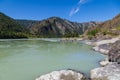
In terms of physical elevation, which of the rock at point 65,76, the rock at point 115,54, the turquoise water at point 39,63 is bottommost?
the turquoise water at point 39,63

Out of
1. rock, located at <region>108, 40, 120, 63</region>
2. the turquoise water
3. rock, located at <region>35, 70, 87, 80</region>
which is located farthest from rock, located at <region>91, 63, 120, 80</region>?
rock, located at <region>108, 40, 120, 63</region>

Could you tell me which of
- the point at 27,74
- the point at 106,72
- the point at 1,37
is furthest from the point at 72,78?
the point at 1,37

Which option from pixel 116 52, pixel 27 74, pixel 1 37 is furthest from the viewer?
pixel 1 37

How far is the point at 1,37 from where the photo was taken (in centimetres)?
14150

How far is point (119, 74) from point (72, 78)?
135 inches

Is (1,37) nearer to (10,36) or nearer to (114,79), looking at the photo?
(10,36)

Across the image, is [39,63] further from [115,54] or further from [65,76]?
[65,76]

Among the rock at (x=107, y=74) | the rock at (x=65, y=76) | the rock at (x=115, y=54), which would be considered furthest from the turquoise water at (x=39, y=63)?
the rock at (x=107, y=74)

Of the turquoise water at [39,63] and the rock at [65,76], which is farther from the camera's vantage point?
the turquoise water at [39,63]

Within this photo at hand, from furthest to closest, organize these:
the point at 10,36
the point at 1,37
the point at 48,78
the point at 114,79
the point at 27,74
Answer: the point at 10,36 → the point at 1,37 → the point at 27,74 → the point at 48,78 → the point at 114,79

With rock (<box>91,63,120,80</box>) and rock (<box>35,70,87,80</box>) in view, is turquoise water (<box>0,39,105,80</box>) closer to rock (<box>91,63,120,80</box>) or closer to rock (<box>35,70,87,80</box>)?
rock (<box>35,70,87,80</box>)

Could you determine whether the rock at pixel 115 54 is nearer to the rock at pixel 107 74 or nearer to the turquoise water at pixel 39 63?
the turquoise water at pixel 39 63

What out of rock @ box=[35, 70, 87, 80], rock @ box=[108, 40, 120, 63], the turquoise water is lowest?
the turquoise water

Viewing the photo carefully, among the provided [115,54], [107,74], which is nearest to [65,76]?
[107,74]
